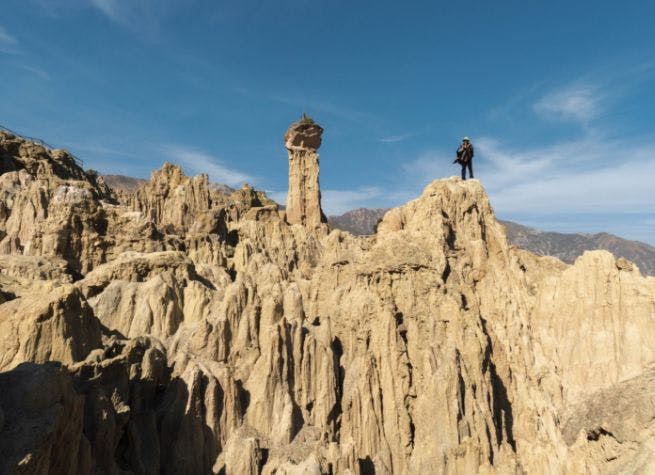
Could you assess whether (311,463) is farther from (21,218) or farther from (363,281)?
(21,218)

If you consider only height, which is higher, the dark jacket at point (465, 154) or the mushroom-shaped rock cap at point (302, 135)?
the mushroom-shaped rock cap at point (302, 135)

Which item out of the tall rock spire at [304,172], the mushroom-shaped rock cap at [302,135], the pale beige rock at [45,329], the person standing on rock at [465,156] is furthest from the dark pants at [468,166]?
the pale beige rock at [45,329]

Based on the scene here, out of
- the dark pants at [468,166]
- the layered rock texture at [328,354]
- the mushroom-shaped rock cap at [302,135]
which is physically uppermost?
the mushroom-shaped rock cap at [302,135]

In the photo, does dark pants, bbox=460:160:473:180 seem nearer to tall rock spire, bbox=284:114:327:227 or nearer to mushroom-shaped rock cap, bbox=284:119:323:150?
tall rock spire, bbox=284:114:327:227

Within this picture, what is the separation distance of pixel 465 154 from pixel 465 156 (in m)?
0.17

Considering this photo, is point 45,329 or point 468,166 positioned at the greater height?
point 468,166

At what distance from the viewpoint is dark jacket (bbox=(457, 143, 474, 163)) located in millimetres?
39469

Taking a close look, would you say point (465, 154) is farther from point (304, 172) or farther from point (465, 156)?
point (304, 172)

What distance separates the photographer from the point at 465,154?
130ft

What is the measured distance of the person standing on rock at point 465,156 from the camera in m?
39.4

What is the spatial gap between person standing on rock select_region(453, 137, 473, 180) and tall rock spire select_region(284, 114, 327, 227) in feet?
71.3

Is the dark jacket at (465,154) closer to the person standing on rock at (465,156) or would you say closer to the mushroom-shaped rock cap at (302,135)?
the person standing on rock at (465,156)

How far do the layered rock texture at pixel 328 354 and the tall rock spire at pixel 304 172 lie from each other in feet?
65.8

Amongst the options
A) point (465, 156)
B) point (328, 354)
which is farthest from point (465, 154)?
point (328, 354)
